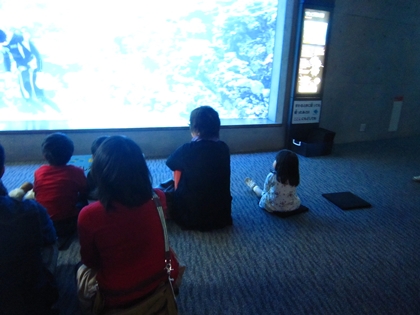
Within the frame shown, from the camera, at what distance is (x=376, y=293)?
1705 mm

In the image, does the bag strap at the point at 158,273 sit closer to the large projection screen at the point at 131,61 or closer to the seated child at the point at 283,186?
the seated child at the point at 283,186

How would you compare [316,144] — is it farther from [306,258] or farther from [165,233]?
[165,233]

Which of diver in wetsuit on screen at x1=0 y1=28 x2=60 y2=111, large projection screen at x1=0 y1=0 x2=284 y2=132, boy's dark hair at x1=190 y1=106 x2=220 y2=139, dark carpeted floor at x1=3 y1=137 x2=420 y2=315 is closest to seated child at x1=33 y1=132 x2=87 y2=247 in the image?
dark carpeted floor at x1=3 y1=137 x2=420 y2=315

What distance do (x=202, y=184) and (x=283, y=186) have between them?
0.72 m

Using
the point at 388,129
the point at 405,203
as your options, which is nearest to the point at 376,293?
the point at 405,203

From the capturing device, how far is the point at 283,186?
2.43 metres

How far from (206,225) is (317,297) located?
860mm

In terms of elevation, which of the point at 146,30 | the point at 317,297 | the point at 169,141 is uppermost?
the point at 146,30

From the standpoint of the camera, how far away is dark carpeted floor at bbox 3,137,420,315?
5.30ft

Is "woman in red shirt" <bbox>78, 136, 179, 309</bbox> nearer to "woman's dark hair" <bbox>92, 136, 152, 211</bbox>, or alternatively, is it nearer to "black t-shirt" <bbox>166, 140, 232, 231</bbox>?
"woman's dark hair" <bbox>92, 136, 152, 211</bbox>

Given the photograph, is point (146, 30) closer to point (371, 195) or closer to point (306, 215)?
point (306, 215)

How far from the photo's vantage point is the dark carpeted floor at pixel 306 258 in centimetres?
162

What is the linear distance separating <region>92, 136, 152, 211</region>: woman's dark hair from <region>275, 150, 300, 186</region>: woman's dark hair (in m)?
1.45

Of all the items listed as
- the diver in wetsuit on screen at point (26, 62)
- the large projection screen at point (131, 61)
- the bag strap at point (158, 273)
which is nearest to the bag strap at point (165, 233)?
the bag strap at point (158, 273)
